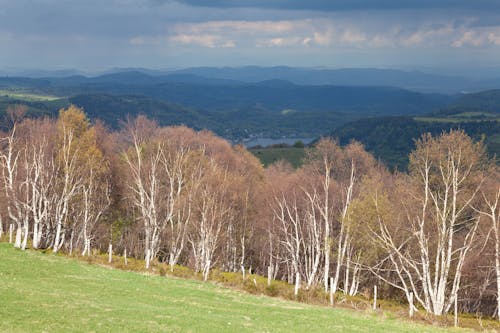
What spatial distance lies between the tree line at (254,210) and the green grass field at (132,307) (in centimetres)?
1259

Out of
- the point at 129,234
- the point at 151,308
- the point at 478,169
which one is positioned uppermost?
the point at 478,169

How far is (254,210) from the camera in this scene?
261 ft

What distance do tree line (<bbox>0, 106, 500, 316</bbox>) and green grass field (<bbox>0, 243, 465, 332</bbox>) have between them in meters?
12.6

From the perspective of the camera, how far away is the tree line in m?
54.6

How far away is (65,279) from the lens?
34.7m

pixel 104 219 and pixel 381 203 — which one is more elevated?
pixel 381 203

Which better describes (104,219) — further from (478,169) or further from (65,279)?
(478,169)

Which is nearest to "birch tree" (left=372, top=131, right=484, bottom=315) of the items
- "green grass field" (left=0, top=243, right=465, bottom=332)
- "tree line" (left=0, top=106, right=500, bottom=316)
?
"tree line" (left=0, top=106, right=500, bottom=316)

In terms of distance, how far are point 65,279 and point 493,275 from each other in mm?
46208

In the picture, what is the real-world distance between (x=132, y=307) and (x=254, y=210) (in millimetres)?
52248

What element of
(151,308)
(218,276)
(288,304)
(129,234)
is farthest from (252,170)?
(151,308)

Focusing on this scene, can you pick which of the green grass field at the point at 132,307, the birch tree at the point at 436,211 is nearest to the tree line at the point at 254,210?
the birch tree at the point at 436,211

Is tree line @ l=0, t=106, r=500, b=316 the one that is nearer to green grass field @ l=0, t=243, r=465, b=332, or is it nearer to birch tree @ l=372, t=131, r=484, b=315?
birch tree @ l=372, t=131, r=484, b=315

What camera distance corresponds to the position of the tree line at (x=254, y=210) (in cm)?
5459
